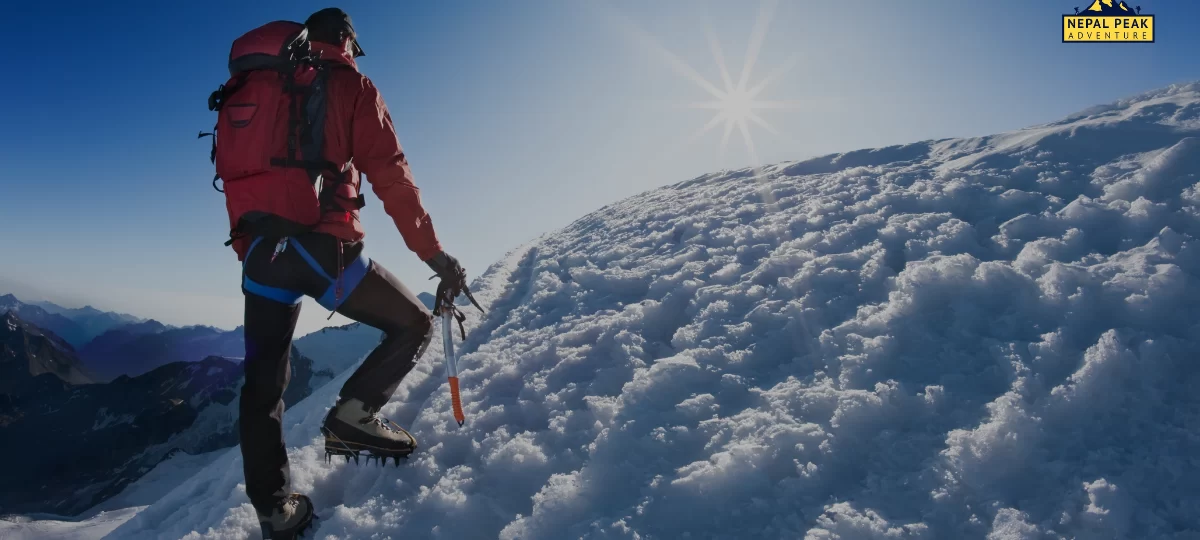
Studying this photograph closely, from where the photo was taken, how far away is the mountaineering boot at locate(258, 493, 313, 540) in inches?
104

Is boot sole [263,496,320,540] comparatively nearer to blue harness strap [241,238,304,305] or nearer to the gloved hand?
blue harness strap [241,238,304,305]

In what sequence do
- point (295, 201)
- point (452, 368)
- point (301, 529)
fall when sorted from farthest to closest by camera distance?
1. point (452, 368)
2. point (301, 529)
3. point (295, 201)

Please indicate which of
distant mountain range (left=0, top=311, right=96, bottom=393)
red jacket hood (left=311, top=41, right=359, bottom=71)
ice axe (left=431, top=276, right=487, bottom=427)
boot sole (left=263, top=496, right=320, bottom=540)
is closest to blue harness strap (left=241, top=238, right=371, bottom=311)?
ice axe (left=431, top=276, right=487, bottom=427)

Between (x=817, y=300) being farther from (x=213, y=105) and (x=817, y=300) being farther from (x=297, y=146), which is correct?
→ (x=213, y=105)

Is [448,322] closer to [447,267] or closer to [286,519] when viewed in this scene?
[447,267]

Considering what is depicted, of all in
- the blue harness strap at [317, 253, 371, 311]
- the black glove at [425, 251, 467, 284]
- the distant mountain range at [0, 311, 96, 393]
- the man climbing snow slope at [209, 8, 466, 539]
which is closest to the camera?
the man climbing snow slope at [209, 8, 466, 539]

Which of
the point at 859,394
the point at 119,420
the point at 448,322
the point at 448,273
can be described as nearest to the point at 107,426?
the point at 119,420

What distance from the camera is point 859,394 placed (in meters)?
2.87

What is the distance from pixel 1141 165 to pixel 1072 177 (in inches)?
19.2

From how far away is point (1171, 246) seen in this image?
347 centimetres

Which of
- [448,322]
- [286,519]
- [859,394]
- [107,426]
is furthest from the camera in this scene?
[107,426]

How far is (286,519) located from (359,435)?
1.81ft

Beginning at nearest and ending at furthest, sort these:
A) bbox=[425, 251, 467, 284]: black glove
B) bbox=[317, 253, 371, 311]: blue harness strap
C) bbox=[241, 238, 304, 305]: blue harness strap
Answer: bbox=[241, 238, 304, 305]: blue harness strap < bbox=[317, 253, 371, 311]: blue harness strap < bbox=[425, 251, 467, 284]: black glove

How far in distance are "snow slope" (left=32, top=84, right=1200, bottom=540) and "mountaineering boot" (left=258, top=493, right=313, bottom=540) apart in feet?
0.43
